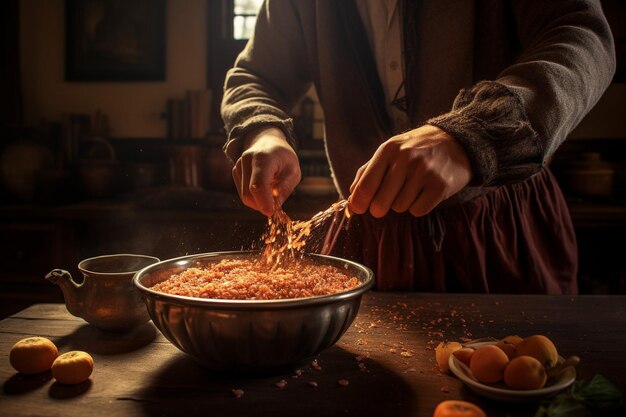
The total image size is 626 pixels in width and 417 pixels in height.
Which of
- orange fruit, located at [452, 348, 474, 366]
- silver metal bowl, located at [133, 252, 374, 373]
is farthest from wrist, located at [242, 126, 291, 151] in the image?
orange fruit, located at [452, 348, 474, 366]

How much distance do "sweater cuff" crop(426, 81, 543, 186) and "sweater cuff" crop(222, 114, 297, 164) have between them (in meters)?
0.55

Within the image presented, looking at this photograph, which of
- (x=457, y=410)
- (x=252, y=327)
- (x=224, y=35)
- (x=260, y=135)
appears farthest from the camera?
(x=224, y=35)

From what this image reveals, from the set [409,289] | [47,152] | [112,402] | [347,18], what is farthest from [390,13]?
[47,152]

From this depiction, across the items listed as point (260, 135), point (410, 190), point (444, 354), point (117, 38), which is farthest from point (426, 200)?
point (117, 38)

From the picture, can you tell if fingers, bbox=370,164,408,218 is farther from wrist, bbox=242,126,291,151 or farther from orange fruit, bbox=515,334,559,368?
wrist, bbox=242,126,291,151

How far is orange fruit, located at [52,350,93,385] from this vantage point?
0.82 metres

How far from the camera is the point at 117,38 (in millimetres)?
3346

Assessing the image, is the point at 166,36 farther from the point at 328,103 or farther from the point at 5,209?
the point at 328,103

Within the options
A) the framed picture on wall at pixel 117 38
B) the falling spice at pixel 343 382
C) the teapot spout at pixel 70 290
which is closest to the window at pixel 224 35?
the framed picture on wall at pixel 117 38

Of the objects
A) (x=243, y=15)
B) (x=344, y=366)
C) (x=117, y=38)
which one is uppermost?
(x=243, y=15)

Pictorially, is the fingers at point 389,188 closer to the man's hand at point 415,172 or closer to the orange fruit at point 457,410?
the man's hand at point 415,172

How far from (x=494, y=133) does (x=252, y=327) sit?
21.7 inches

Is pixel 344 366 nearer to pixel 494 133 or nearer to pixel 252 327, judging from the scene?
pixel 252 327

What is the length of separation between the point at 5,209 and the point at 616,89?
3584mm
